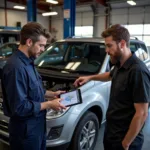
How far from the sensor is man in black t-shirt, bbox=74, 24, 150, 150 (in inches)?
57.2

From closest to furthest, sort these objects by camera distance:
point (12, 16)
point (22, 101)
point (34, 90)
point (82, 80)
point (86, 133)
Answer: point (22, 101)
point (34, 90)
point (82, 80)
point (86, 133)
point (12, 16)

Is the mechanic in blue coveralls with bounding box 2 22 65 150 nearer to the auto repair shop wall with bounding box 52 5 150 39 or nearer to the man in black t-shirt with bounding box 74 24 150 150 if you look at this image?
the man in black t-shirt with bounding box 74 24 150 150

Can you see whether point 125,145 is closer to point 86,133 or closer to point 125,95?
point 125,95

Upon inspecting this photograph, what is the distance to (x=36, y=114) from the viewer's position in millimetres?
1608

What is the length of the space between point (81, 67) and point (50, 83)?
0.57 meters

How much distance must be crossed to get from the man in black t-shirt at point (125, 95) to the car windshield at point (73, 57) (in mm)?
1511

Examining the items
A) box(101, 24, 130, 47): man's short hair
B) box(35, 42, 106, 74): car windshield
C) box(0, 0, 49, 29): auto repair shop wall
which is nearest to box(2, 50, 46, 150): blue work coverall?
box(101, 24, 130, 47): man's short hair

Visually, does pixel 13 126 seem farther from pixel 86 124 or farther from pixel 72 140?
pixel 86 124

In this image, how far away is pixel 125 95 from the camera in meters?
1.55

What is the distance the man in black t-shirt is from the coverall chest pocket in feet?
2.06

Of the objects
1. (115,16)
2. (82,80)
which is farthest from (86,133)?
(115,16)

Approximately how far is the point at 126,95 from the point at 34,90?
72cm

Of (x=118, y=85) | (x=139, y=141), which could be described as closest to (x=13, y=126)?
(x=118, y=85)

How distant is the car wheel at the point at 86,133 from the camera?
253cm
